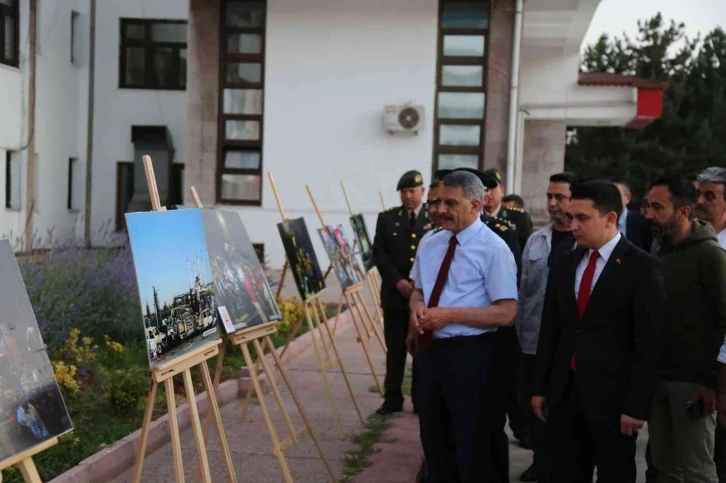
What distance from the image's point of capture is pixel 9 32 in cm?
2067

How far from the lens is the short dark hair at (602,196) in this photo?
428 cm

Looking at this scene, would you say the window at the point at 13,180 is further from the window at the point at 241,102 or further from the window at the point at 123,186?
the window at the point at 241,102

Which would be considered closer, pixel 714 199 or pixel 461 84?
pixel 714 199

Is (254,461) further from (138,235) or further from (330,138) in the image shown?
(330,138)

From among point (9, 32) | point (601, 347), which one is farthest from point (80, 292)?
point (9, 32)

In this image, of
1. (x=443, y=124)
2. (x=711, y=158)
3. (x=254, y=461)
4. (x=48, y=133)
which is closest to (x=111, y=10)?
(x=48, y=133)

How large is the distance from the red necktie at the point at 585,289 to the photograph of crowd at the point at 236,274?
2.07 m

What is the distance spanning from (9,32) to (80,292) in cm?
1351

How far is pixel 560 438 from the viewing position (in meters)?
4.41

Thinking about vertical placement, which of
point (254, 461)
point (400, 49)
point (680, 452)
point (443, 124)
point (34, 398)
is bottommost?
point (254, 461)

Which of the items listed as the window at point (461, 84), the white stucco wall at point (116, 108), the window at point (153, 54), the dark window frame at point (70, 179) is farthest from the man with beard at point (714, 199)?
the dark window frame at point (70, 179)

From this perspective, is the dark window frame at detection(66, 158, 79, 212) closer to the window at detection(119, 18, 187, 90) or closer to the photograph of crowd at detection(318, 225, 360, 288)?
the window at detection(119, 18, 187, 90)

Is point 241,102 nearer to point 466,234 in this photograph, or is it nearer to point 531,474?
point 531,474

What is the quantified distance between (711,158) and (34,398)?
37.4 metres
